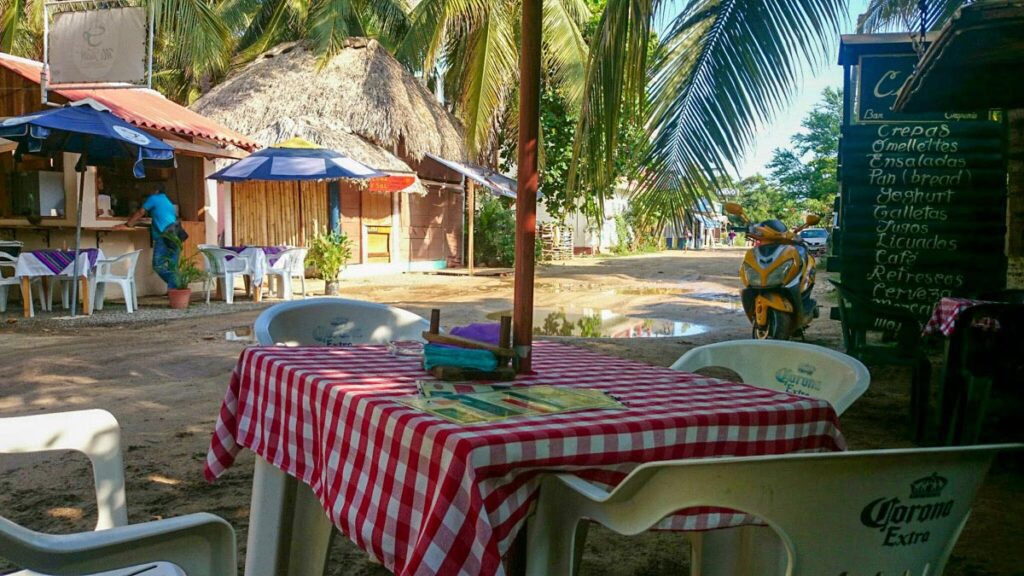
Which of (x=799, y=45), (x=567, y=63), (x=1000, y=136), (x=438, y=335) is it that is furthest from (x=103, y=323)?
(x=567, y=63)

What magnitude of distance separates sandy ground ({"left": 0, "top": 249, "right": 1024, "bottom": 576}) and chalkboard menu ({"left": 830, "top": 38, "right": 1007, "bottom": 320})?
87cm

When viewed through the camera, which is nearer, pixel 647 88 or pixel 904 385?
pixel 647 88

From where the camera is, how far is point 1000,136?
671cm

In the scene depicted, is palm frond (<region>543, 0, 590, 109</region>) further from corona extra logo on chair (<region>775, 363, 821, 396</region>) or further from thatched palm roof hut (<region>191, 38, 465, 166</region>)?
corona extra logo on chair (<region>775, 363, 821, 396</region>)

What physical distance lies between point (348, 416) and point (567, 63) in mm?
15395

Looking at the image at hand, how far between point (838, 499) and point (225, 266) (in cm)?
1092

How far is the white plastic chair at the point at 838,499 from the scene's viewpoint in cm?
129

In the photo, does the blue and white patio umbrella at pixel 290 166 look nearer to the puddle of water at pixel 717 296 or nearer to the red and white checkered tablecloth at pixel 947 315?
the puddle of water at pixel 717 296

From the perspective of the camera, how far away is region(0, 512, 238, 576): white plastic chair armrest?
4.48 feet

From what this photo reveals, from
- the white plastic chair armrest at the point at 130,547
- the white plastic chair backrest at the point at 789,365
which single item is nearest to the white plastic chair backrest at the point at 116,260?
the white plastic chair backrest at the point at 789,365

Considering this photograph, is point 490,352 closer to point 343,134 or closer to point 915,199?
point 915,199

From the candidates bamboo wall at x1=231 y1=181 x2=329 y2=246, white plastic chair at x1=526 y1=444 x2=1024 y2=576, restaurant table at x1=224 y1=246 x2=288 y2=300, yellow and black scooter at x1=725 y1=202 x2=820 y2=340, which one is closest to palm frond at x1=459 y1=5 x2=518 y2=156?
bamboo wall at x1=231 y1=181 x2=329 y2=246

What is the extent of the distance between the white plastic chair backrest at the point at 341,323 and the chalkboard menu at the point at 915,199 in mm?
4949

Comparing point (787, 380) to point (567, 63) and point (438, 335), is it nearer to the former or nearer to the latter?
point (438, 335)
